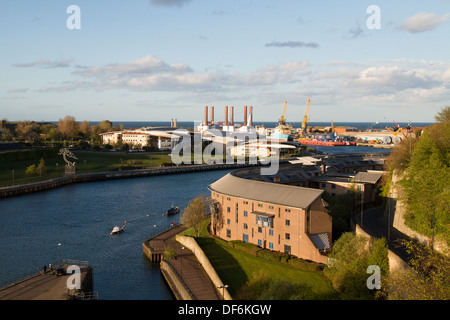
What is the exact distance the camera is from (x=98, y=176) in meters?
79.8

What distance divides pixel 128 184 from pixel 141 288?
157 feet

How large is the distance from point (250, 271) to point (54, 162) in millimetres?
74525

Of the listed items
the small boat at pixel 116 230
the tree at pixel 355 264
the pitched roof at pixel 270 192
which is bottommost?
the small boat at pixel 116 230

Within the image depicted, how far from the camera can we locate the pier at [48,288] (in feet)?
79.9

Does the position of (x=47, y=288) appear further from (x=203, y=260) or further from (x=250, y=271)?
(x=250, y=271)

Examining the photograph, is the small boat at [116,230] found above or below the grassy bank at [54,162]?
below

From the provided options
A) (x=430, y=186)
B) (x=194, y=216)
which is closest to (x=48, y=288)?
(x=194, y=216)

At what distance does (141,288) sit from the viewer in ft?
94.7

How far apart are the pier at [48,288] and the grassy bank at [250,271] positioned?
8924 millimetres

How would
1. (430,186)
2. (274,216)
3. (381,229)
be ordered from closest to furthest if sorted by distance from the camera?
(430,186) < (274,216) < (381,229)

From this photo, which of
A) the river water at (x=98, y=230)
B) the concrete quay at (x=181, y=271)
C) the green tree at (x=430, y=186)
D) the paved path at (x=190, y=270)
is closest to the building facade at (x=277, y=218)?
the paved path at (x=190, y=270)

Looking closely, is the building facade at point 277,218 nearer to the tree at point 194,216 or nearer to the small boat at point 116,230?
the tree at point 194,216

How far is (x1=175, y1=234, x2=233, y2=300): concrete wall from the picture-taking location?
24970mm
